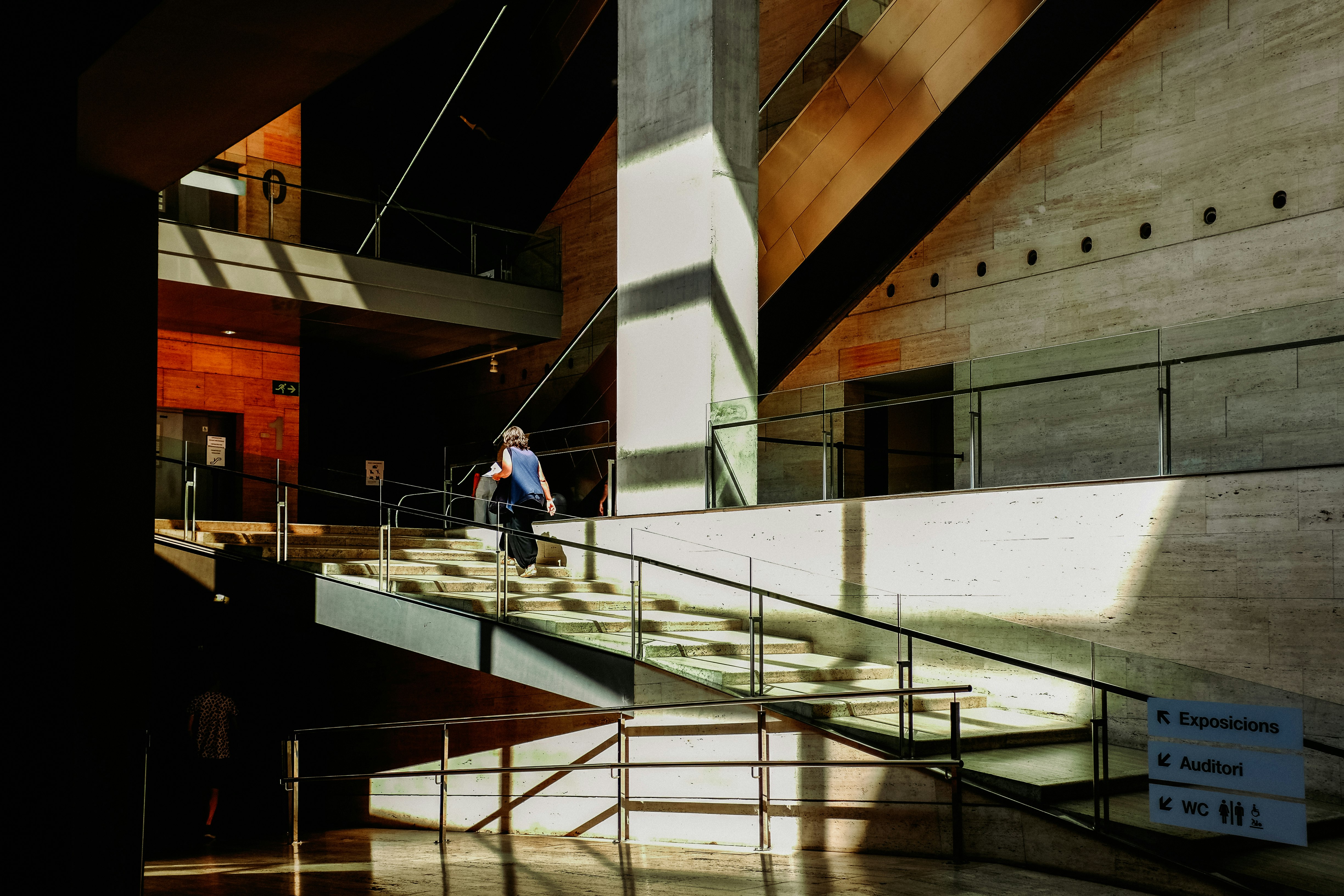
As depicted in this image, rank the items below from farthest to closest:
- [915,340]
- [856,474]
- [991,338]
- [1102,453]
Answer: [915,340], [991,338], [856,474], [1102,453]

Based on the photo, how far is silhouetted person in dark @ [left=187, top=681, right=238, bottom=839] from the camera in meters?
11.1

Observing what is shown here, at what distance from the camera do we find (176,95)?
335cm

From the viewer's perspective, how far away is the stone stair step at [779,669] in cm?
738

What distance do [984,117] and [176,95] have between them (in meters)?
9.61

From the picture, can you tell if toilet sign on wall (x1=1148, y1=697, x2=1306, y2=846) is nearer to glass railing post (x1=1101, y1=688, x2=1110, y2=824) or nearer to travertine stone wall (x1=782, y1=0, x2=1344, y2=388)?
glass railing post (x1=1101, y1=688, x2=1110, y2=824)

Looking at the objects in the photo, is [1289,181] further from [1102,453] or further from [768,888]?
[768,888]

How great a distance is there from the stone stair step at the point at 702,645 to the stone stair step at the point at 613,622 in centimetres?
5

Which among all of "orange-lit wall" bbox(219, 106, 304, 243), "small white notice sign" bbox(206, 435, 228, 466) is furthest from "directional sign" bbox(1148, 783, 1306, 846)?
"orange-lit wall" bbox(219, 106, 304, 243)

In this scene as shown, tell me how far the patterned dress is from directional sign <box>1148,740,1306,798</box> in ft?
29.1

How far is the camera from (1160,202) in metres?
10.9

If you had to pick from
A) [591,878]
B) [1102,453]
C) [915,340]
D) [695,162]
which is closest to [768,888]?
[591,878]

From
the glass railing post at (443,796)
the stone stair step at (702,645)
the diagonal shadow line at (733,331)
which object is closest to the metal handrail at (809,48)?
the diagonal shadow line at (733,331)

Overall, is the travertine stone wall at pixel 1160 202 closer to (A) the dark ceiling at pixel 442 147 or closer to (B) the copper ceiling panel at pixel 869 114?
(B) the copper ceiling panel at pixel 869 114

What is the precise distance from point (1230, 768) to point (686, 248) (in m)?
7.74
